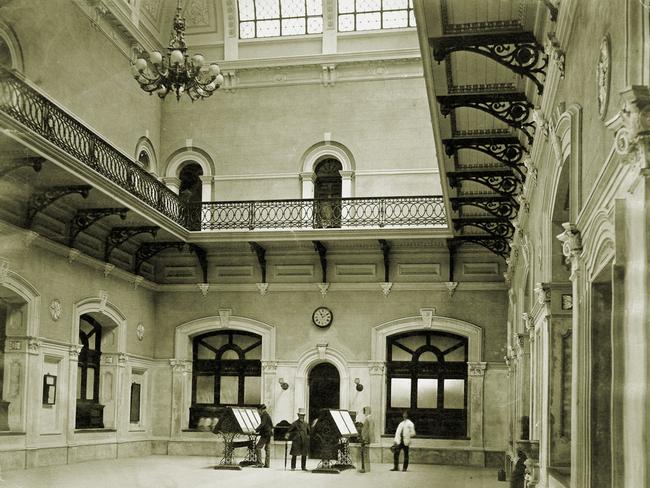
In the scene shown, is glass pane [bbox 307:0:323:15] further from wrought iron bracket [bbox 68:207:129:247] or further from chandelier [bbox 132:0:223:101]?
wrought iron bracket [bbox 68:207:129:247]

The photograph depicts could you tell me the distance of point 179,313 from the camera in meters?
23.3

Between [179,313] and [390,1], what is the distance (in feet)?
34.2

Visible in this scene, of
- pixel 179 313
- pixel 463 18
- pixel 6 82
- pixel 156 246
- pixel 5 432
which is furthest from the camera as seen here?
pixel 179 313

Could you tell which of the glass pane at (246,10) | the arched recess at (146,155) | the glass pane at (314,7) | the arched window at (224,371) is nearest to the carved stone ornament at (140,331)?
the arched window at (224,371)

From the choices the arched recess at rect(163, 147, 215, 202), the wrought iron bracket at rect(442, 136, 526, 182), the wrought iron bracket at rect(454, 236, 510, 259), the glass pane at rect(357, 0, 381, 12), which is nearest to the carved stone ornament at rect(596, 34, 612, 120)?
the wrought iron bracket at rect(442, 136, 526, 182)

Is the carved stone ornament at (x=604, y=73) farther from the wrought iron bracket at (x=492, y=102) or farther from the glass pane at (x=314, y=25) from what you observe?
the glass pane at (x=314, y=25)

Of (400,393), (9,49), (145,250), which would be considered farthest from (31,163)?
(400,393)

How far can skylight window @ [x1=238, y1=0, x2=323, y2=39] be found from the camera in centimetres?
2481

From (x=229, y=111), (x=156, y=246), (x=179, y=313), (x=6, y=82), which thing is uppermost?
(x=229, y=111)

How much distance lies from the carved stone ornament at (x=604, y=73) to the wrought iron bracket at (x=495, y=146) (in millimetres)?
7132

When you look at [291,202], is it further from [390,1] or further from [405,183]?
[390,1]

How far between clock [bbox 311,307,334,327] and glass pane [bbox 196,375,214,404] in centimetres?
328

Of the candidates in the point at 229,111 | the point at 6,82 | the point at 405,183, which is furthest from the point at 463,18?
the point at 229,111

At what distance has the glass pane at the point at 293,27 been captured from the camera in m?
24.8
